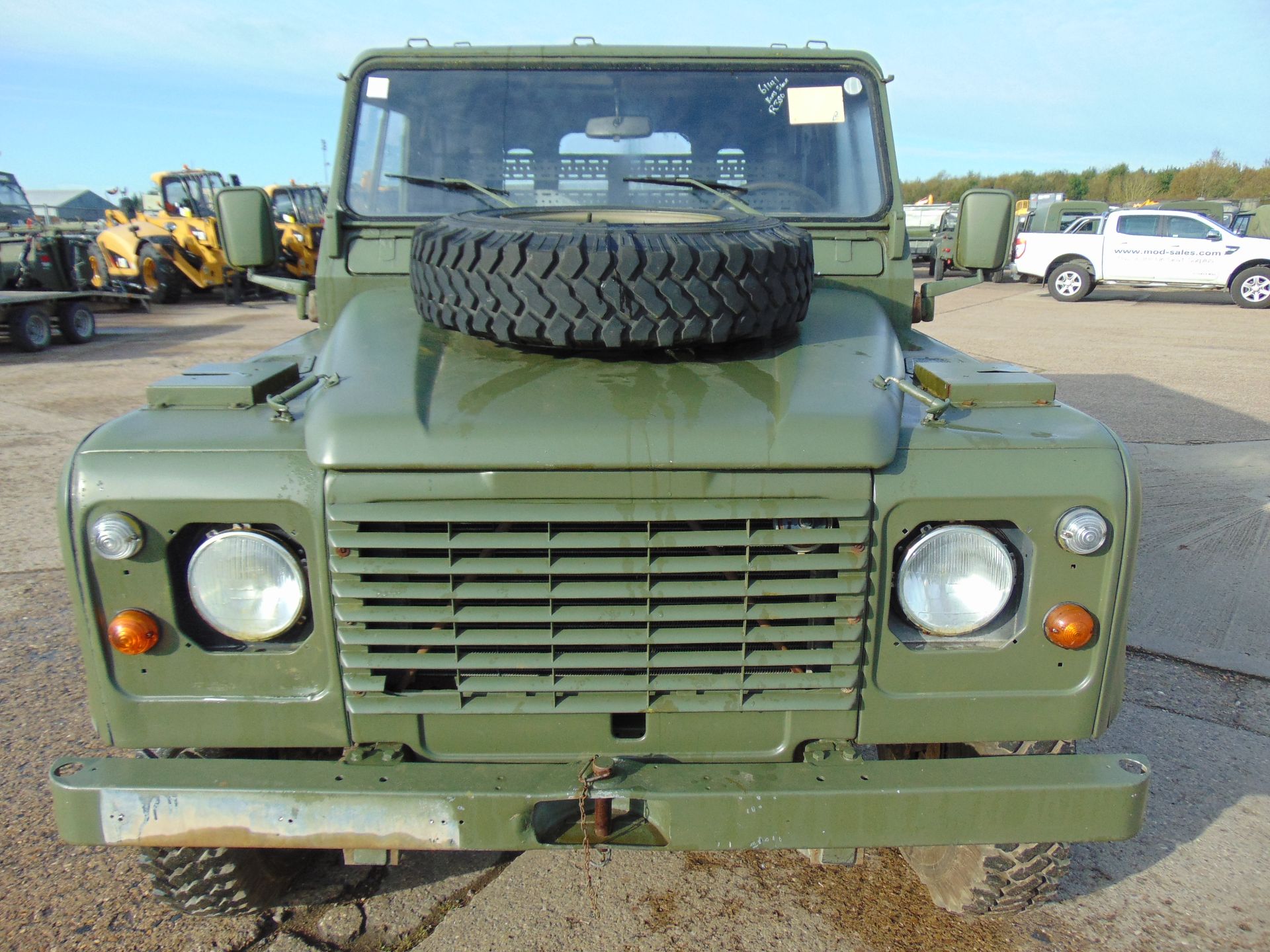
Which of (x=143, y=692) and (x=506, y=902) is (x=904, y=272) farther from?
(x=143, y=692)

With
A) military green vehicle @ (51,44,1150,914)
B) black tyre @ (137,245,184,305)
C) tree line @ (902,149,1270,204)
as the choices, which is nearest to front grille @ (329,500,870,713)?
military green vehicle @ (51,44,1150,914)

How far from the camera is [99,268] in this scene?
18.7m

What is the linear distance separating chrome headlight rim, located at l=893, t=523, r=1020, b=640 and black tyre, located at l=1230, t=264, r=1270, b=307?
2005 cm

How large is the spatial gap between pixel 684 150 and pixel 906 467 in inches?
71.4

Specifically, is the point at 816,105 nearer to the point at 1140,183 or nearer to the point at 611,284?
the point at 611,284

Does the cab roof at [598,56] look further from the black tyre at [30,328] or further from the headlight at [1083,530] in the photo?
the black tyre at [30,328]

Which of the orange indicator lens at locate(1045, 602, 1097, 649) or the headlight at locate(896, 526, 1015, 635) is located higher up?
the headlight at locate(896, 526, 1015, 635)

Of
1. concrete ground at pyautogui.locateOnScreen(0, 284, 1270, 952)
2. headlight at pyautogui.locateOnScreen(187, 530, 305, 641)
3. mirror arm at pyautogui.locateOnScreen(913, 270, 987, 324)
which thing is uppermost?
mirror arm at pyautogui.locateOnScreen(913, 270, 987, 324)

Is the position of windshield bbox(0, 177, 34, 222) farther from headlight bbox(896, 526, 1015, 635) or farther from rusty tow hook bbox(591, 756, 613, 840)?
headlight bbox(896, 526, 1015, 635)

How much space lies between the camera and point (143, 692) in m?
2.14

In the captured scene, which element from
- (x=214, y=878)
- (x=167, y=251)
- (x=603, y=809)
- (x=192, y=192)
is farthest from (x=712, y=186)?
(x=192, y=192)

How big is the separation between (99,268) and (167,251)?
49.9 inches

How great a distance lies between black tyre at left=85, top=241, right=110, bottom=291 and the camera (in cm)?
1816

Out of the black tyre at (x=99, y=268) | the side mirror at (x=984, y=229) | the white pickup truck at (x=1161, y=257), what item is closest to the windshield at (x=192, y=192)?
the black tyre at (x=99, y=268)
